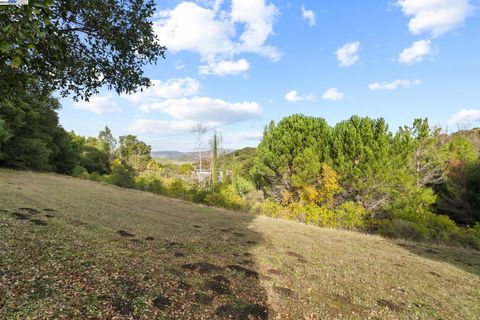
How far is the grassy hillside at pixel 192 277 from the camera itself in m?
4.04

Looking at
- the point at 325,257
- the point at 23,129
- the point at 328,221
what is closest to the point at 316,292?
the point at 325,257

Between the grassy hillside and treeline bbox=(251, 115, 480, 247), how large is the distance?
14.0 metres

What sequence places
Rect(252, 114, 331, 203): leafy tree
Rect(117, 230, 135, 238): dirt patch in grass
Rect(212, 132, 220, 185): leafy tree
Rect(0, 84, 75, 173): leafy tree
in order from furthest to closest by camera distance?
Rect(212, 132, 220, 185): leafy tree < Rect(252, 114, 331, 203): leafy tree < Rect(0, 84, 75, 173): leafy tree < Rect(117, 230, 135, 238): dirt patch in grass

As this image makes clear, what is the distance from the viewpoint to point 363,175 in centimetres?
2478

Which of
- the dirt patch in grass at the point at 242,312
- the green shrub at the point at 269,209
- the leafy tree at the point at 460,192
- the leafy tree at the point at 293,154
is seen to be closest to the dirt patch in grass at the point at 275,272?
the dirt patch in grass at the point at 242,312

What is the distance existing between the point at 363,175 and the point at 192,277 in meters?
22.7

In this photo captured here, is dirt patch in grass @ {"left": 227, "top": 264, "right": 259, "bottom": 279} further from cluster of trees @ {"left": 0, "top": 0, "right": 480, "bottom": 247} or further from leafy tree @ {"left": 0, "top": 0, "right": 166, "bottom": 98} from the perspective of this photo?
cluster of trees @ {"left": 0, "top": 0, "right": 480, "bottom": 247}

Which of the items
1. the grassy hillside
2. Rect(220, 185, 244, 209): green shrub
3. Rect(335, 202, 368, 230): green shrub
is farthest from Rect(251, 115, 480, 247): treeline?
the grassy hillside

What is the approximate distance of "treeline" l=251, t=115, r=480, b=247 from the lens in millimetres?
23000

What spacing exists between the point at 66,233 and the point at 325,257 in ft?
23.1

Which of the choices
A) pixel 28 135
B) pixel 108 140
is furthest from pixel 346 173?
pixel 108 140

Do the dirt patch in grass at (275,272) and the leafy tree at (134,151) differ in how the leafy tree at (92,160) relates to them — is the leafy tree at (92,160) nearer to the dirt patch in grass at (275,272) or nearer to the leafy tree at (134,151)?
the leafy tree at (134,151)

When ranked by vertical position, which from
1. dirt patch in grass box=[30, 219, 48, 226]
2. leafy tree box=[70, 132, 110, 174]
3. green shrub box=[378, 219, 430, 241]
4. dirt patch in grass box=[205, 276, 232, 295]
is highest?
leafy tree box=[70, 132, 110, 174]

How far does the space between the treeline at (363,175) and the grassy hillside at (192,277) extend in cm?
1397
